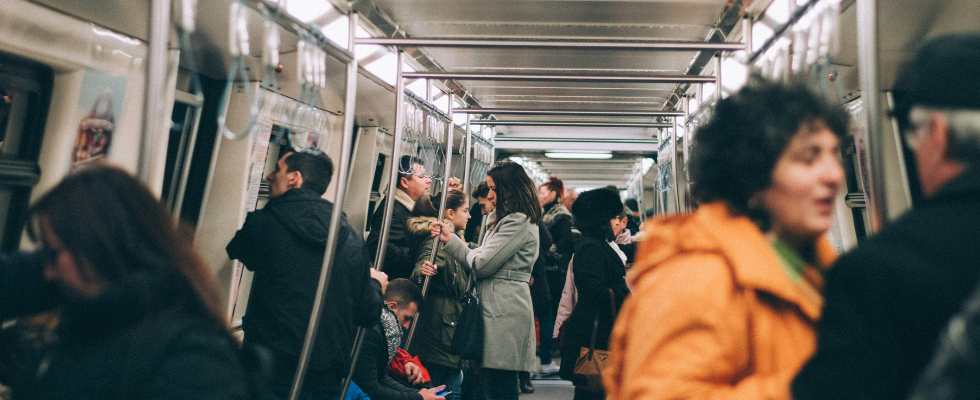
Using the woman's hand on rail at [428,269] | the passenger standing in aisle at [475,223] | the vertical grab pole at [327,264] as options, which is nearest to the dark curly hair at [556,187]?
the passenger standing in aisle at [475,223]

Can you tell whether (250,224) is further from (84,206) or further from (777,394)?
(777,394)

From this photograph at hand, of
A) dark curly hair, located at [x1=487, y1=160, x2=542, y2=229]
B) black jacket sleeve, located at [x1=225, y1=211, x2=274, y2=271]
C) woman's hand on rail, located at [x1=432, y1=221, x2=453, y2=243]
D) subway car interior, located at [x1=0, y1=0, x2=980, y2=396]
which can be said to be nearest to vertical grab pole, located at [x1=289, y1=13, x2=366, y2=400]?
subway car interior, located at [x1=0, y1=0, x2=980, y2=396]

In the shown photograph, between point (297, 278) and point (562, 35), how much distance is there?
2.16m

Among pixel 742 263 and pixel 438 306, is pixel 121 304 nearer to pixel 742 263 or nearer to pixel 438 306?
pixel 742 263

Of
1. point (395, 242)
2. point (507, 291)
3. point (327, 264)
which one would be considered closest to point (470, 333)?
point (507, 291)

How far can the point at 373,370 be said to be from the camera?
9.87 feet

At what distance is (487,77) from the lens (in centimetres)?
374

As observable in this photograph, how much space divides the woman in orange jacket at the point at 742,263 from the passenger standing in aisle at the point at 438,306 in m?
2.78

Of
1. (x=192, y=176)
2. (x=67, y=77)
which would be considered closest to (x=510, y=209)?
(x=192, y=176)

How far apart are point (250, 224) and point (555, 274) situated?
4258mm

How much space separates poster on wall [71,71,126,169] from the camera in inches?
97.1

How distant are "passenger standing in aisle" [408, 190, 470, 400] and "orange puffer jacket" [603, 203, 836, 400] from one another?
111 inches

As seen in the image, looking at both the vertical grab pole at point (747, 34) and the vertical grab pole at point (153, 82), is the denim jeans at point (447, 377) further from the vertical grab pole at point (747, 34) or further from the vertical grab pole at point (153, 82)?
the vertical grab pole at point (153, 82)

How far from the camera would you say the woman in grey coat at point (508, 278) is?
349 centimetres
